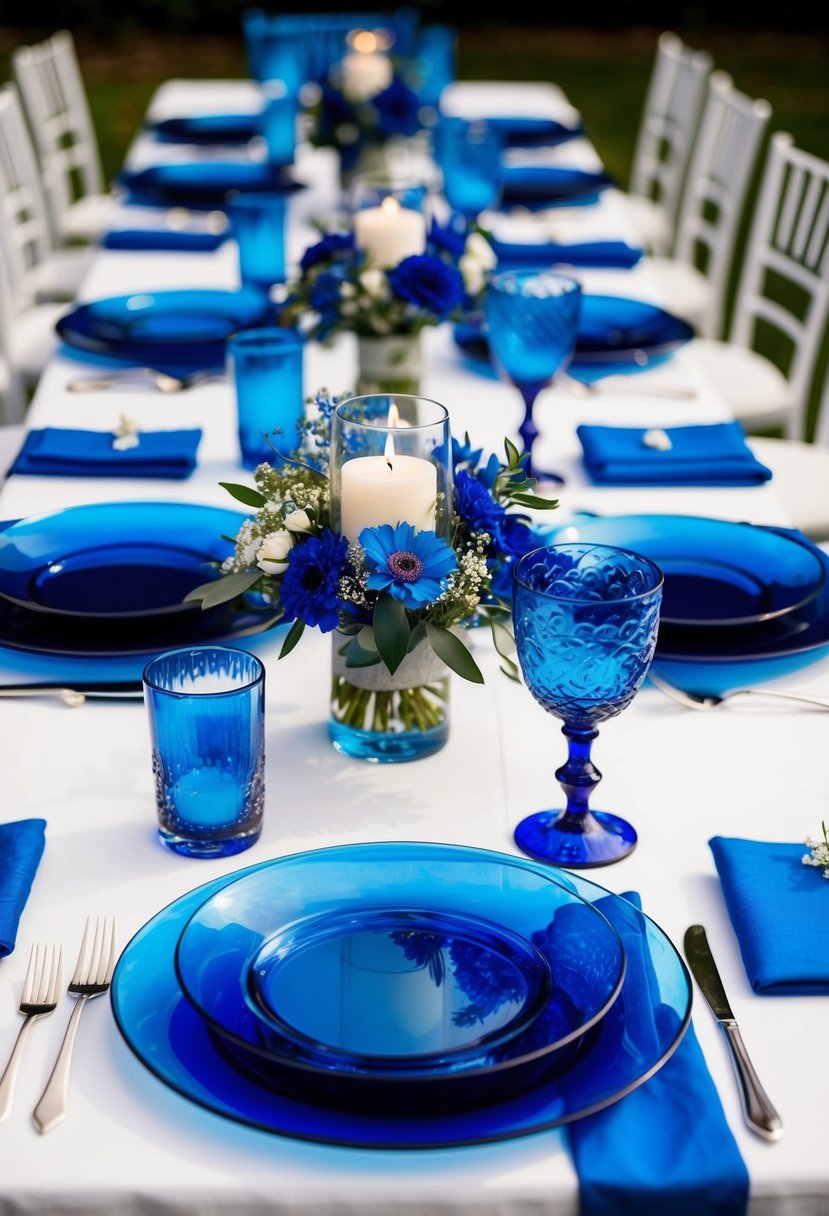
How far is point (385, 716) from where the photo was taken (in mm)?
1248

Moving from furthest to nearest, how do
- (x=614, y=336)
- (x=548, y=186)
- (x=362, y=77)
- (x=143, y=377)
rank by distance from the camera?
1. (x=548, y=186)
2. (x=362, y=77)
3. (x=614, y=336)
4. (x=143, y=377)

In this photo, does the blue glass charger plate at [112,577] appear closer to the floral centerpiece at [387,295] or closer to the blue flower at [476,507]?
the blue flower at [476,507]

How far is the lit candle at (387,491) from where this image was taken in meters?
1.17

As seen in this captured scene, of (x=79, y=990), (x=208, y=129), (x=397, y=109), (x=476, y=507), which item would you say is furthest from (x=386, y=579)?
(x=208, y=129)

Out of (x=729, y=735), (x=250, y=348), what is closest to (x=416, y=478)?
(x=729, y=735)

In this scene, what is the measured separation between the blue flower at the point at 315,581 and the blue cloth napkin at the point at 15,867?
0.25 metres

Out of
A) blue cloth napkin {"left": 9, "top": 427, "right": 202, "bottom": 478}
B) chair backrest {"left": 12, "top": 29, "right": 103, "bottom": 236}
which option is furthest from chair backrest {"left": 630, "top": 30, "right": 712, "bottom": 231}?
blue cloth napkin {"left": 9, "top": 427, "right": 202, "bottom": 478}

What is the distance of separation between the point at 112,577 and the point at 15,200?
7.74 feet

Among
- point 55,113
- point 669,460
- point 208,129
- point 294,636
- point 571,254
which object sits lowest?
point 55,113

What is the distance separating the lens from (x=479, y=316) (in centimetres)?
240

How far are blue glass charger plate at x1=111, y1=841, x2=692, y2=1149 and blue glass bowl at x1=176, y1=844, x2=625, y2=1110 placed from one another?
Result: 0.04 feet

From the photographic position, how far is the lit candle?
1165 mm

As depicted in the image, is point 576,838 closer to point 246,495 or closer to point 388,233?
point 246,495

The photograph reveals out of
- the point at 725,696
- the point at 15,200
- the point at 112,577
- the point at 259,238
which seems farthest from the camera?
the point at 15,200
